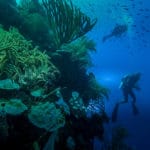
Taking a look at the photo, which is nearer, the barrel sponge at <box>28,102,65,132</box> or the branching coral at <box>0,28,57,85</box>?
the barrel sponge at <box>28,102,65,132</box>

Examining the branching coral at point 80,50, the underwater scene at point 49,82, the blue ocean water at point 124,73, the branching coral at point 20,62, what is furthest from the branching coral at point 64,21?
the blue ocean water at point 124,73

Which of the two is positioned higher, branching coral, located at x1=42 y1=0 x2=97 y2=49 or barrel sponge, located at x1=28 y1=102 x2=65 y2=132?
branching coral, located at x1=42 y1=0 x2=97 y2=49

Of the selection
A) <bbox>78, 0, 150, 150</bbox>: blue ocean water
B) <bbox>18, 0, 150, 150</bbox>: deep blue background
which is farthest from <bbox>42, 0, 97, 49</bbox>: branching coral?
<bbox>78, 0, 150, 150</bbox>: blue ocean water

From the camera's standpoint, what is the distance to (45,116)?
415 cm

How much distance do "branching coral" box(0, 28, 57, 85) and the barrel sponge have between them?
3.05 ft

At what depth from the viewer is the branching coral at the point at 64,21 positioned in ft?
22.9

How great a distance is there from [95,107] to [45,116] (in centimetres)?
326

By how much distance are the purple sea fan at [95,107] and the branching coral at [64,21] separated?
5.50 feet

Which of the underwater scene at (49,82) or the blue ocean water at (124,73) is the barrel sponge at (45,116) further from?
the blue ocean water at (124,73)

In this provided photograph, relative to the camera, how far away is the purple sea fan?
7018 millimetres

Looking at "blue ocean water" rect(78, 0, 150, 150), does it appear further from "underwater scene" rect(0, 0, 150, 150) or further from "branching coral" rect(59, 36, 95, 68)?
"underwater scene" rect(0, 0, 150, 150)

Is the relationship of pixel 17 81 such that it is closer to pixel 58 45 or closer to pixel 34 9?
pixel 58 45

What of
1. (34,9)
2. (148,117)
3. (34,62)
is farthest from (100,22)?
(34,62)

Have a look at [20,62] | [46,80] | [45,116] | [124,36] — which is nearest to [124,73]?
[124,36]
